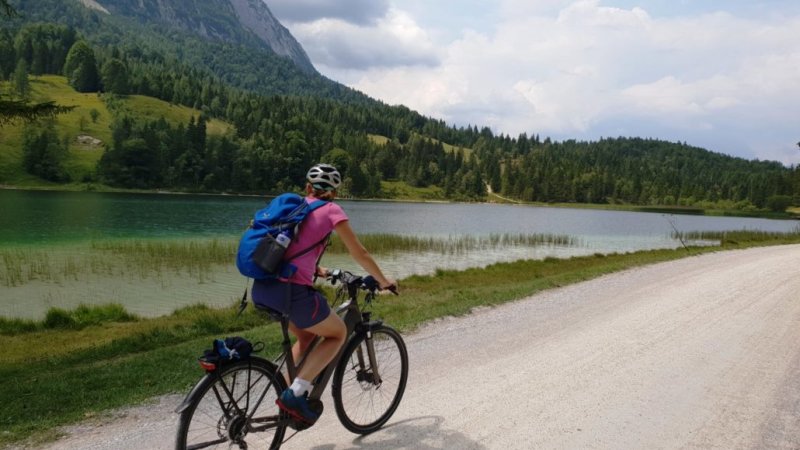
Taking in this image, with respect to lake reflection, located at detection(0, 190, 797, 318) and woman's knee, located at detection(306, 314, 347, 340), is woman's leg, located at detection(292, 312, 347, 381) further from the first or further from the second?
lake reflection, located at detection(0, 190, 797, 318)

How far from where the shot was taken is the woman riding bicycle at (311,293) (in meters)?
4.92

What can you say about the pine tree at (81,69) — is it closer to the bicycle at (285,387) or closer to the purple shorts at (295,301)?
the bicycle at (285,387)

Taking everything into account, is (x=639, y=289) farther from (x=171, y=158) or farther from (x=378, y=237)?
(x=171, y=158)

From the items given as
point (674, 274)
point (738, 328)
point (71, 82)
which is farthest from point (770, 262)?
point (71, 82)

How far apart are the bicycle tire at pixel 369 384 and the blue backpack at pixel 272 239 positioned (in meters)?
1.60

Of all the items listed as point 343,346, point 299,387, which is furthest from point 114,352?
point 299,387

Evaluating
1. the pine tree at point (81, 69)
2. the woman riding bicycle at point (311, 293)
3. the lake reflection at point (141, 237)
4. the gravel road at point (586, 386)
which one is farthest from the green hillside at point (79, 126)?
the woman riding bicycle at point (311, 293)

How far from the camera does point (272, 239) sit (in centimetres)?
470

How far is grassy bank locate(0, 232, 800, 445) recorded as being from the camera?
7.16 m

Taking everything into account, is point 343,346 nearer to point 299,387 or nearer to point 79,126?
point 299,387

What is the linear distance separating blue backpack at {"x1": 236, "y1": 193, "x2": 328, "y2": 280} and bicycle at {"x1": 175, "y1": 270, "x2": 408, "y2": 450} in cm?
53

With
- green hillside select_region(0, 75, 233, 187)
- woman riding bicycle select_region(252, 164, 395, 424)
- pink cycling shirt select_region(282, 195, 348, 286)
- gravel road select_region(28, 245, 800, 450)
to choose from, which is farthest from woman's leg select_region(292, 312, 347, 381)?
green hillside select_region(0, 75, 233, 187)

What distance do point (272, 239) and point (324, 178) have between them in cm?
83

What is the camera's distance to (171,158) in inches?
5482
